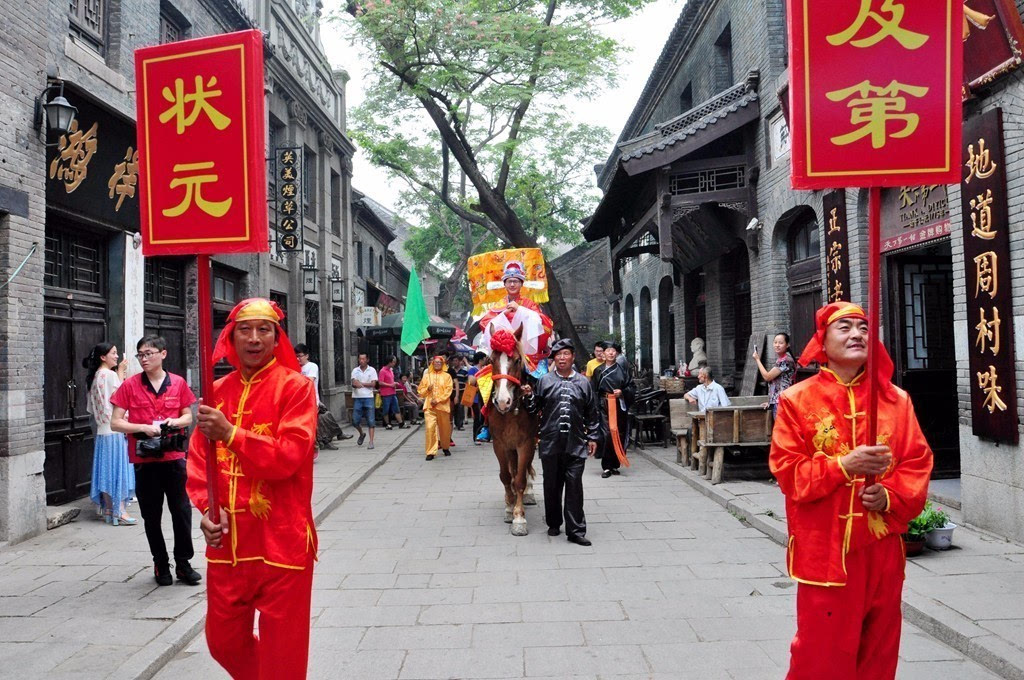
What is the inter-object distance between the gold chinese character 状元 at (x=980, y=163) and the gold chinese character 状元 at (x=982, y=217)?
0.58ft

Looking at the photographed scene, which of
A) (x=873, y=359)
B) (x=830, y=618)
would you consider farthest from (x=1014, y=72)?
(x=830, y=618)

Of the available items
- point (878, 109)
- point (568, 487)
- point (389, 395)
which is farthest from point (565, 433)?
point (389, 395)

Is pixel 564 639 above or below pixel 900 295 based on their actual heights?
below

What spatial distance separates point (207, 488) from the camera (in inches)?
128

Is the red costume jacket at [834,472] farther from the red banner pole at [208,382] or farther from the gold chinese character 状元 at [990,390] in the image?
the gold chinese character 状元 at [990,390]

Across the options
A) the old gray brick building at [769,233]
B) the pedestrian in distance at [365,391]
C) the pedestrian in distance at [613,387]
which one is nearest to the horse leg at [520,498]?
the pedestrian in distance at [613,387]

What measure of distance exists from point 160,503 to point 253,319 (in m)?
3.09

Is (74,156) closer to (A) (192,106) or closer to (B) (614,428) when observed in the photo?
(A) (192,106)

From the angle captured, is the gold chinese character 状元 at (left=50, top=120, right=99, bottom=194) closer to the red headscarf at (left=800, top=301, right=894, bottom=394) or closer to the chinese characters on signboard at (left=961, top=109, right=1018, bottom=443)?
the red headscarf at (left=800, top=301, right=894, bottom=394)

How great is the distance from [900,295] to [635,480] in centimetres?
418

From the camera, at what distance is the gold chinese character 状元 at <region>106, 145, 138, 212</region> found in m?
9.19

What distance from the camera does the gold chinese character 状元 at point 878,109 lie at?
3.20 metres

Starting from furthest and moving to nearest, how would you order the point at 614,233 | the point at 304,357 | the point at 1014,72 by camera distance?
the point at 614,233 → the point at 304,357 → the point at 1014,72

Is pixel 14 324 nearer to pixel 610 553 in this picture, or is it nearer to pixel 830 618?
pixel 610 553
